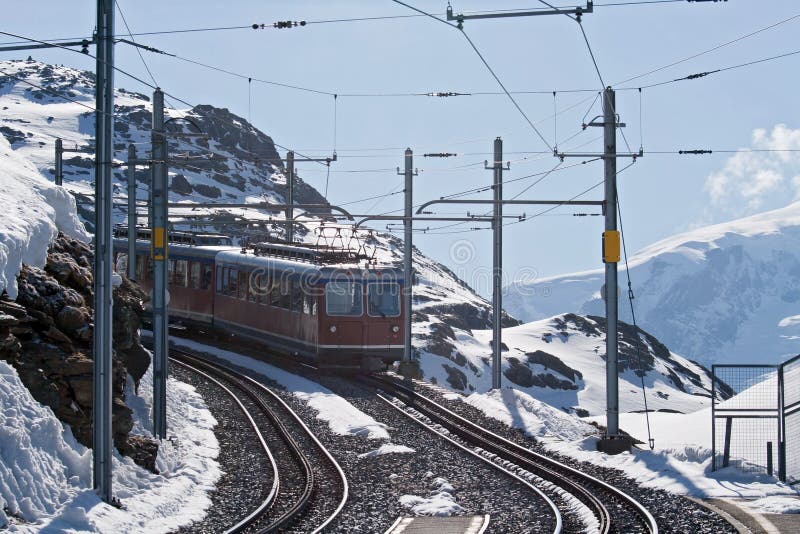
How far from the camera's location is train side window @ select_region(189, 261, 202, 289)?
35.6 meters

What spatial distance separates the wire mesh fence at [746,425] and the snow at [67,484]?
27.4 feet

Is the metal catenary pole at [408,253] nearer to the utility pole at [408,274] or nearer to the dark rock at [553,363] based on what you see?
the utility pole at [408,274]

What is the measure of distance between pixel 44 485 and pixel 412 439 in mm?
9434

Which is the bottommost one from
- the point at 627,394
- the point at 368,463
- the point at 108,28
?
the point at 627,394

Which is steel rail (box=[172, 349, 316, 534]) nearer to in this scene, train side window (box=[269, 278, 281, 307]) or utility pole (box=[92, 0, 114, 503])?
utility pole (box=[92, 0, 114, 503])

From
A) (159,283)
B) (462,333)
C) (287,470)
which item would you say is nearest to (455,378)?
(462,333)

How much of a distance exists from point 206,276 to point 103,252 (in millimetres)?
21624

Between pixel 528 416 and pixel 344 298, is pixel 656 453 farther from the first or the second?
pixel 344 298

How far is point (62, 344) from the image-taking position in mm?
14984

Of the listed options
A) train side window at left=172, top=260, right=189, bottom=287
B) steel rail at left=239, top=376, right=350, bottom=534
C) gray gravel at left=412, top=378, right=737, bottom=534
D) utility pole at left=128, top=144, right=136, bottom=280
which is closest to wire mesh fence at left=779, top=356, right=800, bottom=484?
gray gravel at left=412, top=378, right=737, bottom=534

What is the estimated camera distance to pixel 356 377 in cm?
2898

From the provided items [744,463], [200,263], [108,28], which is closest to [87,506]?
[108,28]

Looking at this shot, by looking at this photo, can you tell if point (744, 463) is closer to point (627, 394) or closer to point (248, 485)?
point (248, 485)

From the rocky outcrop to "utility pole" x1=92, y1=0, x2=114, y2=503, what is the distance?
93cm
